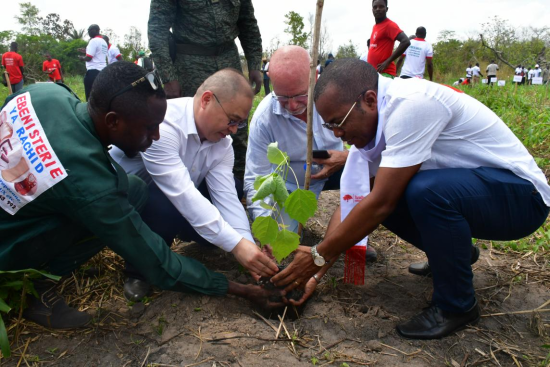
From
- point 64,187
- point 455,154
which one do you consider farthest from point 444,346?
point 64,187

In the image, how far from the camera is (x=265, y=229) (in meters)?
1.71

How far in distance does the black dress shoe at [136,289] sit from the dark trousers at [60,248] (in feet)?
0.92

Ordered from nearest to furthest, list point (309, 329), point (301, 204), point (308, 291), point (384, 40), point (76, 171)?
point (76, 171) → point (301, 204) → point (309, 329) → point (308, 291) → point (384, 40)

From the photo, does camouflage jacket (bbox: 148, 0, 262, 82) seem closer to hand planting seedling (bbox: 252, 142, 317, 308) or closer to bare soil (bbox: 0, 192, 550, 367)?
bare soil (bbox: 0, 192, 550, 367)

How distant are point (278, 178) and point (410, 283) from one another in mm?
1162

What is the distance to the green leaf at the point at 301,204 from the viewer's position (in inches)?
65.3

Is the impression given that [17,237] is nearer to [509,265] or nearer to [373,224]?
[373,224]

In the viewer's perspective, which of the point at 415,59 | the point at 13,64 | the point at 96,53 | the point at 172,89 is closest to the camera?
the point at 172,89

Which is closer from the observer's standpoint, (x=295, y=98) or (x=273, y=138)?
(x=295, y=98)

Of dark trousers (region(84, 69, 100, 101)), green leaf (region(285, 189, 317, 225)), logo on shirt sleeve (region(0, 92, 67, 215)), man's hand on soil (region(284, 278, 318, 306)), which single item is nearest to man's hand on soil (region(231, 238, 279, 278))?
man's hand on soil (region(284, 278, 318, 306))

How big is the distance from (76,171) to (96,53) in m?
7.37

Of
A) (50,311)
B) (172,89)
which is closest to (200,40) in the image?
(172,89)

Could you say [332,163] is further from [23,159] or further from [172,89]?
[23,159]

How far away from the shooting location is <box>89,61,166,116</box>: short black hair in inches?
61.8
